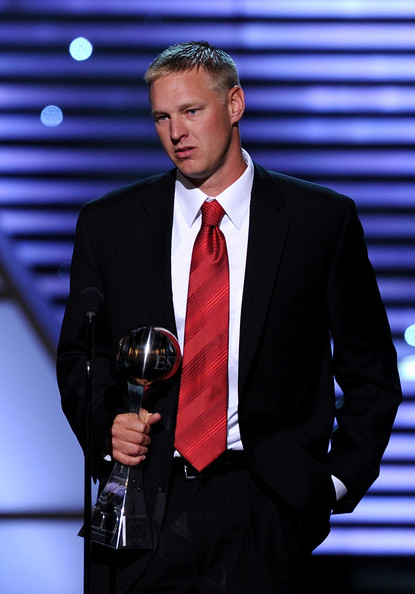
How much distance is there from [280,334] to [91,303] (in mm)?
541

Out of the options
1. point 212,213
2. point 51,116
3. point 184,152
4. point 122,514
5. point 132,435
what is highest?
point 51,116

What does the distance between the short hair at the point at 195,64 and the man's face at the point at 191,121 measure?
0.06 ft

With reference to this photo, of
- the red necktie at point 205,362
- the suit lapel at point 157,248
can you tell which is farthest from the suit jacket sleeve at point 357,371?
the suit lapel at point 157,248

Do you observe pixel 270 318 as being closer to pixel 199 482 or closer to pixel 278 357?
pixel 278 357

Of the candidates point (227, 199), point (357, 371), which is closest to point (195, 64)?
point (227, 199)

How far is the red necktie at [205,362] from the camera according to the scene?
7.68 feet

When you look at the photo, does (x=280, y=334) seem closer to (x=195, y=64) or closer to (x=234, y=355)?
(x=234, y=355)

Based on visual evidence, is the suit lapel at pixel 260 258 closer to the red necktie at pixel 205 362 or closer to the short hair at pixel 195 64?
the red necktie at pixel 205 362

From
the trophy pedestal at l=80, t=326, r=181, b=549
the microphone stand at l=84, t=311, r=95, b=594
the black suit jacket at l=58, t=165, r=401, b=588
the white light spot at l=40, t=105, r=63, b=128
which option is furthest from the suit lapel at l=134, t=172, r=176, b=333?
the white light spot at l=40, t=105, r=63, b=128

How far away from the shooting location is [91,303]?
84.9 inches

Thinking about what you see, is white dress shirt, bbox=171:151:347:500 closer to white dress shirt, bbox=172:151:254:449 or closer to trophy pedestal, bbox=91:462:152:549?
white dress shirt, bbox=172:151:254:449

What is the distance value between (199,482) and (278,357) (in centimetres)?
36

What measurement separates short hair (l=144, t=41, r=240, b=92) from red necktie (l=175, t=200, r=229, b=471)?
0.43 metres

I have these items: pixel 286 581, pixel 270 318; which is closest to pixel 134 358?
pixel 270 318
